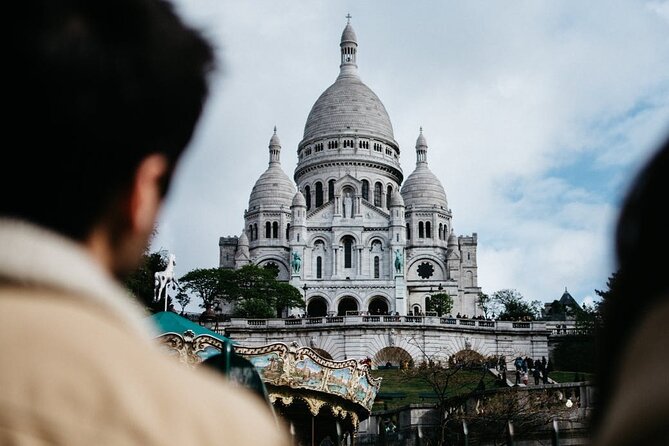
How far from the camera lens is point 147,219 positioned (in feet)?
4.23

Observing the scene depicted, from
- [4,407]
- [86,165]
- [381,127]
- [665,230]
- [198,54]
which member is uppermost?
[381,127]

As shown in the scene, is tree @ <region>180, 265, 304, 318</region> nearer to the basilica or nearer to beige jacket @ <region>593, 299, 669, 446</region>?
the basilica

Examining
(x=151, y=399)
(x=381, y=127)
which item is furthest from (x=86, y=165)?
(x=381, y=127)

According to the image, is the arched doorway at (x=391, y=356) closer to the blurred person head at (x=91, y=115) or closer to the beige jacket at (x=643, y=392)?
the blurred person head at (x=91, y=115)

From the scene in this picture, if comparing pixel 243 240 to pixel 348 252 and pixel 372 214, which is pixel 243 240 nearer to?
pixel 348 252

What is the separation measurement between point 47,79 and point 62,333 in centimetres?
35

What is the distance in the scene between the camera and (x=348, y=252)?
206ft

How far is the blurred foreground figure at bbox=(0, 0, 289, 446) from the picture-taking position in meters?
0.97

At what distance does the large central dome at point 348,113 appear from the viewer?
71.8 metres

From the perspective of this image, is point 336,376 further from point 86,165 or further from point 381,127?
point 381,127

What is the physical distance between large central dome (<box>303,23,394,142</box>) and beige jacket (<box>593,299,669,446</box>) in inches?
2768

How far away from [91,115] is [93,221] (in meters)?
0.14

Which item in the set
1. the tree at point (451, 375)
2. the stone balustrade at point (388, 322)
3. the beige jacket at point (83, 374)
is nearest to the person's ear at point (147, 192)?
the beige jacket at point (83, 374)

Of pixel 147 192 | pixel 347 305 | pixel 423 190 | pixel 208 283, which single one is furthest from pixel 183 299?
pixel 147 192
